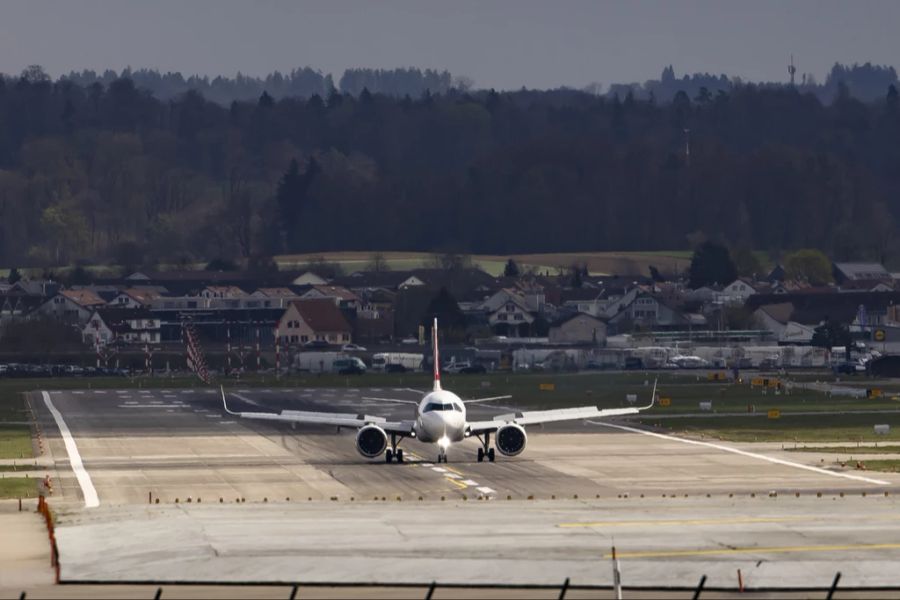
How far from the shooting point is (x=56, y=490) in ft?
Result: 210

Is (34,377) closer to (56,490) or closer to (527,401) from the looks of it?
(527,401)

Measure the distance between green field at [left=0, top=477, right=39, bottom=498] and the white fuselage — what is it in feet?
46.9

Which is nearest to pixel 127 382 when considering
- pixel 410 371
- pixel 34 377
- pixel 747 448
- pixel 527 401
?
pixel 34 377

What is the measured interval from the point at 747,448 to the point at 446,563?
38.4m

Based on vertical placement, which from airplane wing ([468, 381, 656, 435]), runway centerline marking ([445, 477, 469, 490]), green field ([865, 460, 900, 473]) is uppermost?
airplane wing ([468, 381, 656, 435])

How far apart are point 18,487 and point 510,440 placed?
63.7 ft

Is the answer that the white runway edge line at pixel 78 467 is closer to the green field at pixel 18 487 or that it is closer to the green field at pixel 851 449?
the green field at pixel 18 487

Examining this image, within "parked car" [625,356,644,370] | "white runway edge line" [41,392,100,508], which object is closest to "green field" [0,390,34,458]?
"white runway edge line" [41,392,100,508]

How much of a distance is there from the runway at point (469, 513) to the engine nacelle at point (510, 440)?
660 millimetres

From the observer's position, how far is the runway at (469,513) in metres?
44.1

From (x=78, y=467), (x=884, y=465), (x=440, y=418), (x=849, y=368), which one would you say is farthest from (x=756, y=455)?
(x=849, y=368)

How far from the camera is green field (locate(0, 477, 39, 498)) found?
2450 inches

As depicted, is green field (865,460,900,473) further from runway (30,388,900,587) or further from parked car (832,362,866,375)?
parked car (832,362,866,375)

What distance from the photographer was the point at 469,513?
5506 cm
